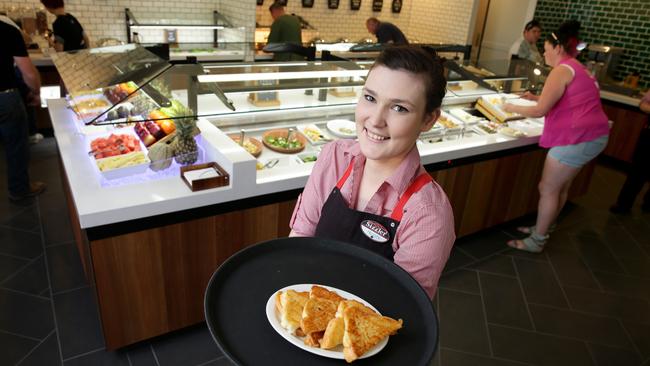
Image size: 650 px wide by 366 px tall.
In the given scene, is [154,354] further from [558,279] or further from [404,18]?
[404,18]

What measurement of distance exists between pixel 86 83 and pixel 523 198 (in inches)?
155

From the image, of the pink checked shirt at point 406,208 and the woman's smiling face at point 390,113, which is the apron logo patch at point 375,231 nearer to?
the pink checked shirt at point 406,208

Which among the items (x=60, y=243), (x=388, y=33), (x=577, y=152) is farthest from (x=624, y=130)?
(x=60, y=243)

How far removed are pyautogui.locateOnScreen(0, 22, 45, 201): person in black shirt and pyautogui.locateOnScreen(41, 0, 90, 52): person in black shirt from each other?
1.84 metres

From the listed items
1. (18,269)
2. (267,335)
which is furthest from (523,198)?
(18,269)

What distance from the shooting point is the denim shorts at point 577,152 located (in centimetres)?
387

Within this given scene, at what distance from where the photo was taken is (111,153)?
277 cm

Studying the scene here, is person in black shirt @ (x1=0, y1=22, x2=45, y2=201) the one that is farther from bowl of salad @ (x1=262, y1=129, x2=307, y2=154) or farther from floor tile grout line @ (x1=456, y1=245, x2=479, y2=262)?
floor tile grout line @ (x1=456, y1=245, x2=479, y2=262)

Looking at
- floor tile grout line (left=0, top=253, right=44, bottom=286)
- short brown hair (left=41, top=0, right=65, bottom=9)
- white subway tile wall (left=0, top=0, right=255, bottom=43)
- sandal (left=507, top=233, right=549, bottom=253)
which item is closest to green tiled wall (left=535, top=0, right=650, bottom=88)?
sandal (left=507, top=233, right=549, bottom=253)

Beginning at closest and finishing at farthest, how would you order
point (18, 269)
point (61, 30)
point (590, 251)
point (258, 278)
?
1. point (258, 278)
2. point (18, 269)
3. point (590, 251)
4. point (61, 30)

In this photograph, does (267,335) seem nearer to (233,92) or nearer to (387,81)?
(387,81)

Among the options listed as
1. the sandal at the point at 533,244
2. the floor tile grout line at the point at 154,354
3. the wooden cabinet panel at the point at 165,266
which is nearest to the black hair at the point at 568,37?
the sandal at the point at 533,244

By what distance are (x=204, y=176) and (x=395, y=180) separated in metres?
1.47

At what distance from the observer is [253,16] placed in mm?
6934
